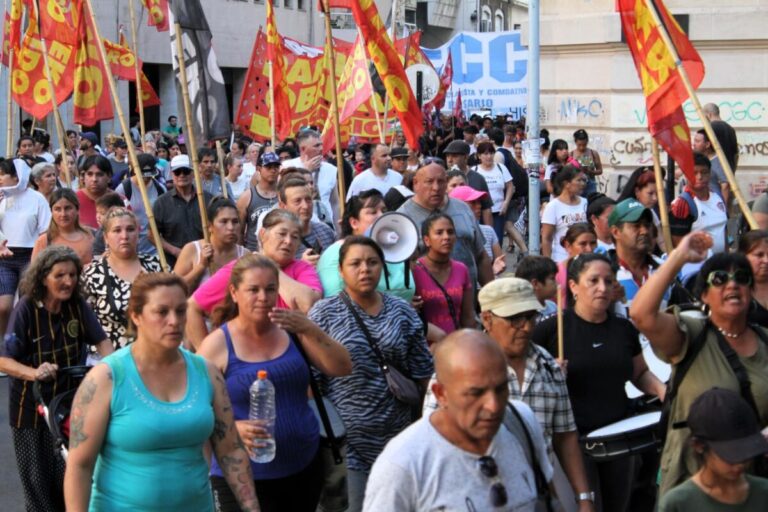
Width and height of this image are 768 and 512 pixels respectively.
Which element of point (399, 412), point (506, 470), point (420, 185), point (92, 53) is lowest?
point (399, 412)

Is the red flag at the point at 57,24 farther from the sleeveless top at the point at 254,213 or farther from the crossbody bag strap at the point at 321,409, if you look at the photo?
the crossbody bag strap at the point at 321,409

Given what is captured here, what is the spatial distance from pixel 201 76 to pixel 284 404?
4.16 m

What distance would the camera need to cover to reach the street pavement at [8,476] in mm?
7410

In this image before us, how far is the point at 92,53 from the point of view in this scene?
13.7m

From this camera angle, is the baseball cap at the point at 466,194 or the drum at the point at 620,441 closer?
the drum at the point at 620,441

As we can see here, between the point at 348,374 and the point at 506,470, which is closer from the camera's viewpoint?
the point at 506,470

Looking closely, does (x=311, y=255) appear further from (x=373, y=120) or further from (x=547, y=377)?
(x=373, y=120)

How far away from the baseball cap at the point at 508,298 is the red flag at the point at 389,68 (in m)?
6.03

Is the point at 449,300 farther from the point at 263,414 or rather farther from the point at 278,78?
the point at 278,78

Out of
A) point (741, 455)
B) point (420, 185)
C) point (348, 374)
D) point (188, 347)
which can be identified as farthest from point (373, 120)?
point (741, 455)

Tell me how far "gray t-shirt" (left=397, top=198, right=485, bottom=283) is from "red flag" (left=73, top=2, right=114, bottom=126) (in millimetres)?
6002

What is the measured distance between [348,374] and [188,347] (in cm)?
138

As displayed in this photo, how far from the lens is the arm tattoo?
4.50 metres

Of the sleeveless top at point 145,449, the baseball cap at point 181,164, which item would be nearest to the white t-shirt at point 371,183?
the baseball cap at point 181,164
